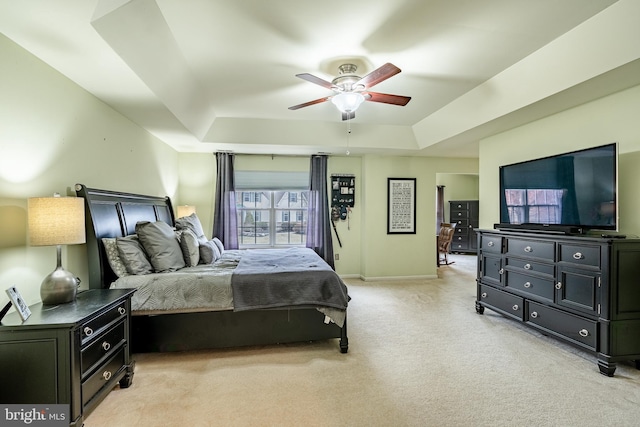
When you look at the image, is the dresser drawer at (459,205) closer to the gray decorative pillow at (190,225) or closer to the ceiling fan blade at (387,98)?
the ceiling fan blade at (387,98)

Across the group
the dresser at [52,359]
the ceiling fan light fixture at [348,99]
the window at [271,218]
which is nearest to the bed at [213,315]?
the dresser at [52,359]

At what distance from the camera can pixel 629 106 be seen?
8.14 feet

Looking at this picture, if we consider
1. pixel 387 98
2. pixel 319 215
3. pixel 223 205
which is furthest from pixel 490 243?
pixel 223 205

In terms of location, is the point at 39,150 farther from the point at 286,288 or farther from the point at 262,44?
the point at 286,288

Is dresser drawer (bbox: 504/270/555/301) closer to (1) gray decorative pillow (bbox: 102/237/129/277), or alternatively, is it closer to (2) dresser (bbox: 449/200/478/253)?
(1) gray decorative pillow (bbox: 102/237/129/277)

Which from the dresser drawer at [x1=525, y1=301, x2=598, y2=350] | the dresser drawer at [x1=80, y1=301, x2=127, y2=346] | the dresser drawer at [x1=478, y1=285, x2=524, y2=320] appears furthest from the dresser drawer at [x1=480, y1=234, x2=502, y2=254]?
the dresser drawer at [x1=80, y1=301, x2=127, y2=346]

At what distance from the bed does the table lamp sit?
580mm

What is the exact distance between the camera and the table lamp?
5.58ft

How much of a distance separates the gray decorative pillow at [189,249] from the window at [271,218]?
2.16 meters

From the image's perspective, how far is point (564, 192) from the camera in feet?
9.30

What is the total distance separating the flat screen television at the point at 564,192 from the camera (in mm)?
2482

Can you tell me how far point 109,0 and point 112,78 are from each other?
74cm

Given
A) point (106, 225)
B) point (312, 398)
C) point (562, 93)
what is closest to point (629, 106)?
point (562, 93)

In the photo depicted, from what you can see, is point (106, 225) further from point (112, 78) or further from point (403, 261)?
point (403, 261)
